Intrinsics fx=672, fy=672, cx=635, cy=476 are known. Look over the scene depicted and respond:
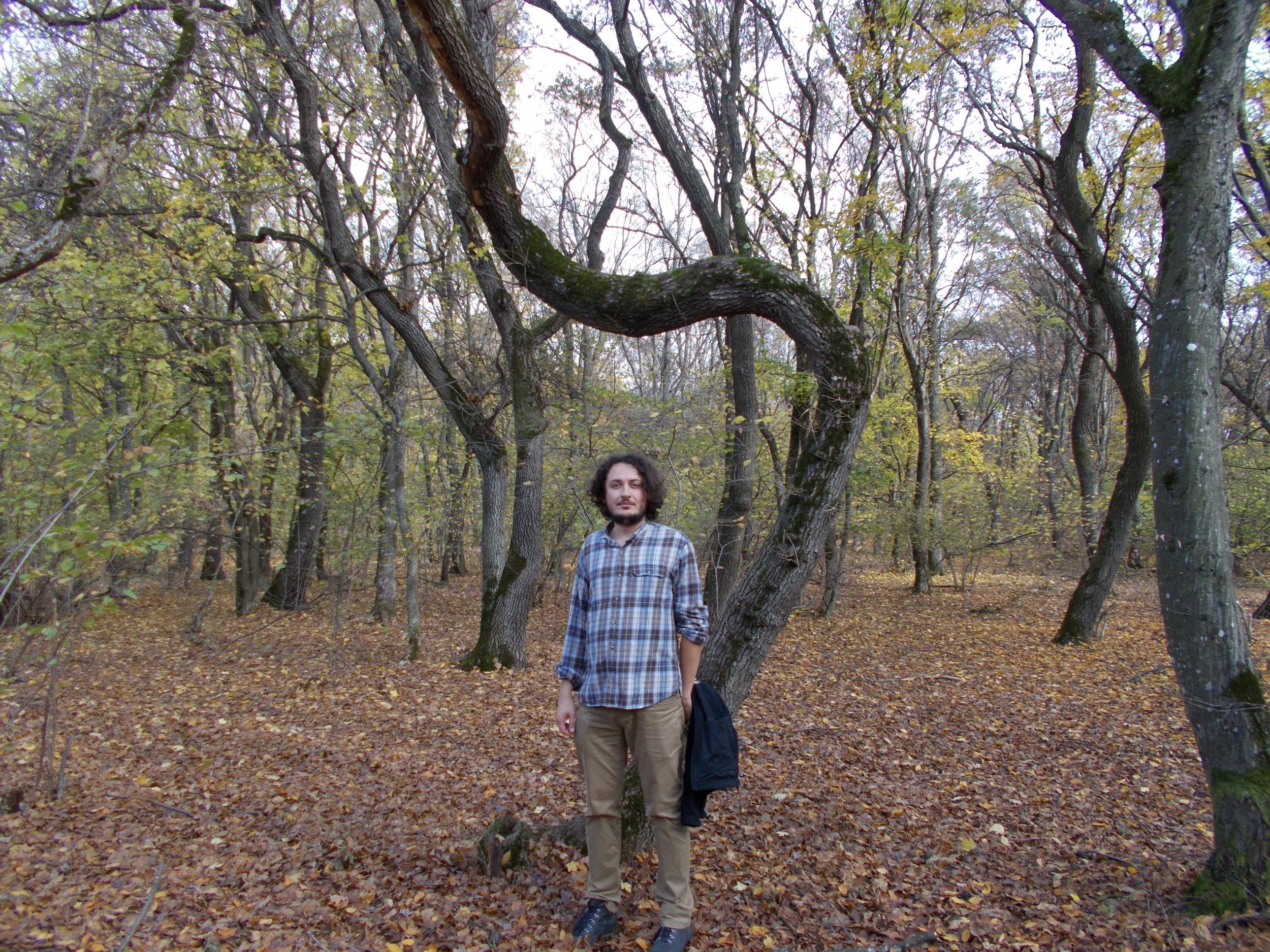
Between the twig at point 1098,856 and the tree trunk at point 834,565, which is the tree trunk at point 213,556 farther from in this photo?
the tree trunk at point 834,565

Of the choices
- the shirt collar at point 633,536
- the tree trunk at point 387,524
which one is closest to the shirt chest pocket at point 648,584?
the shirt collar at point 633,536

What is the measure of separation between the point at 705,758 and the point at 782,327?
6.47ft

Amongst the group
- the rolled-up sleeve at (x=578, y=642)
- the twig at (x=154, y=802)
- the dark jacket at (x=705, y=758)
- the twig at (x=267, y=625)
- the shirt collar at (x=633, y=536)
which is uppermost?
the shirt collar at (x=633, y=536)

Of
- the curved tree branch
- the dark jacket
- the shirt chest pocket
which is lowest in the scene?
the dark jacket

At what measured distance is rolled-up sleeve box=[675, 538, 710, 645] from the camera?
264cm

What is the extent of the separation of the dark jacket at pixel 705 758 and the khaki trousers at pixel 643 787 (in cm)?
4

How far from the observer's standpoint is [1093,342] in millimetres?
9180

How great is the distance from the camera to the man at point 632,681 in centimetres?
260

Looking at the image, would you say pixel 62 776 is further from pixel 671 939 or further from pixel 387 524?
pixel 387 524

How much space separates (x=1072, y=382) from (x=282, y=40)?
2188 centimetres

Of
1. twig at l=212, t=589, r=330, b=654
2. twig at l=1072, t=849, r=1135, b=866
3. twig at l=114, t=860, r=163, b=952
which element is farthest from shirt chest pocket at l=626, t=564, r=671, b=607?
twig at l=212, t=589, r=330, b=654

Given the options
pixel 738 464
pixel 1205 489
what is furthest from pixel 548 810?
pixel 738 464

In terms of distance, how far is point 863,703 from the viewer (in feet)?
21.3

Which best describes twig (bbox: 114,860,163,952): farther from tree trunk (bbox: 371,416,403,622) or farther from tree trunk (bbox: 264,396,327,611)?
tree trunk (bbox: 264,396,327,611)
